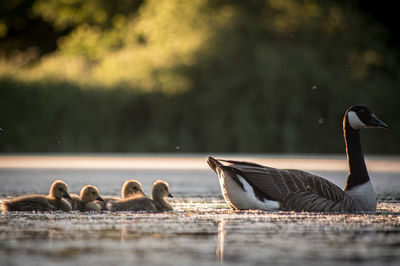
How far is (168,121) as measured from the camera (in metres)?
27.5

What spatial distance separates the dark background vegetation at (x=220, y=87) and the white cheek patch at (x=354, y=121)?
17.0 m

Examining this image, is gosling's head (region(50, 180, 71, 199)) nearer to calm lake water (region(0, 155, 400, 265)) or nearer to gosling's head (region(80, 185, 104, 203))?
gosling's head (region(80, 185, 104, 203))

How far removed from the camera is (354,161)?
30.2 feet

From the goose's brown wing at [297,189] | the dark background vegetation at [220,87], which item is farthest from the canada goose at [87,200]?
the dark background vegetation at [220,87]

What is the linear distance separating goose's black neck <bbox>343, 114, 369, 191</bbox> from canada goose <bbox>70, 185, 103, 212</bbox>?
2749 mm

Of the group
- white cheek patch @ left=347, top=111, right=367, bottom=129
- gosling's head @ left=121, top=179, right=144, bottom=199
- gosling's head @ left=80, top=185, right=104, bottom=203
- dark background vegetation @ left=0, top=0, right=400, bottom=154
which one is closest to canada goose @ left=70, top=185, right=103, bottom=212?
gosling's head @ left=80, top=185, right=104, bottom=203

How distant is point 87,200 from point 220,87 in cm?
1999

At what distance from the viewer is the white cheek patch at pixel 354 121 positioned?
31.2 ft

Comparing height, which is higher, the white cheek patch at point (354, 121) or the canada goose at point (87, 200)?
the white cheek patch at point (354, 121)

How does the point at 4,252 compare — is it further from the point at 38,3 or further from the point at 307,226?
the point at 38,3

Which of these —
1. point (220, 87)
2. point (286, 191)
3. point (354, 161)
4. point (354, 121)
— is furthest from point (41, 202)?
point (220, 87)

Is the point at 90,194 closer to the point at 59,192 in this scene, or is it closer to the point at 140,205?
the point at 59,192

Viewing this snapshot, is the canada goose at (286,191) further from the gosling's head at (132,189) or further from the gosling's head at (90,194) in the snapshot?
the gosling's head at (90,194)

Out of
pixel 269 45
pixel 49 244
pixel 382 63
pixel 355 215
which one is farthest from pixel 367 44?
pixel 49 244
